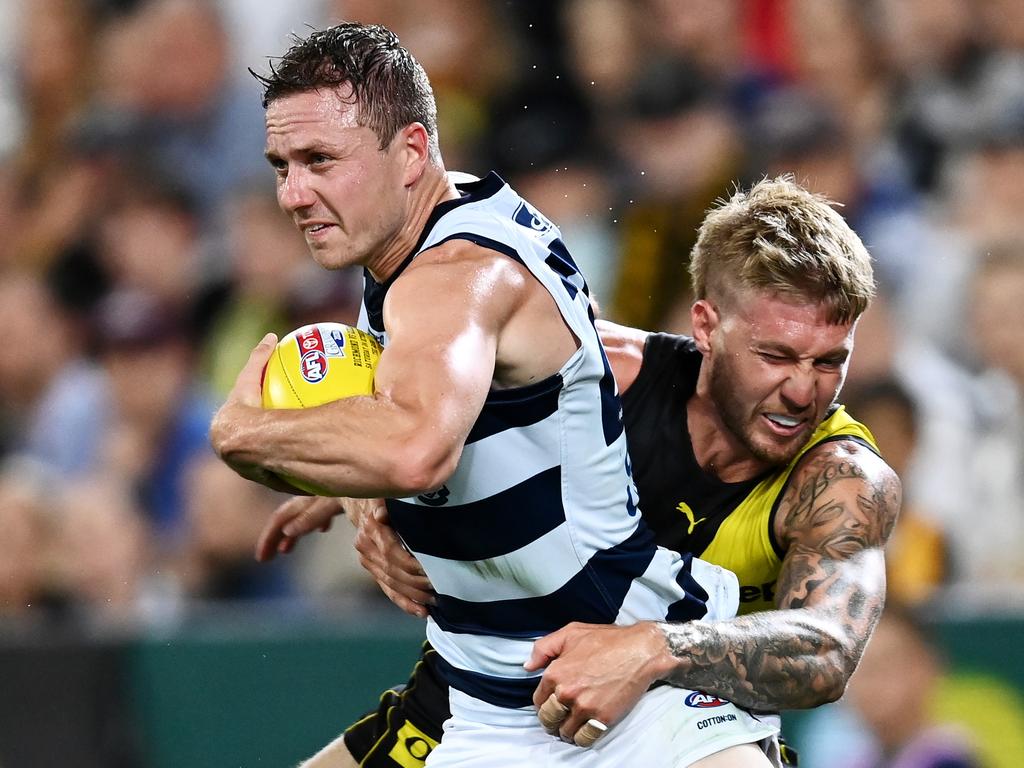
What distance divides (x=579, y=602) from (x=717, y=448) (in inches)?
30.4

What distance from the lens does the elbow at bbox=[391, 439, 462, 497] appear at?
11.7 ft

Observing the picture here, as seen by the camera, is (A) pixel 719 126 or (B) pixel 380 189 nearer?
(B) pixel 380 189

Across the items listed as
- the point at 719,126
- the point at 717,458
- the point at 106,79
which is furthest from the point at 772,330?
the point at 106,79

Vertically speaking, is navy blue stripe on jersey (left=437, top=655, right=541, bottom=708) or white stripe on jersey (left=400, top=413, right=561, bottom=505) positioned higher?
white stripe on jersey (left=400, top=413, right=561, bottom=505)

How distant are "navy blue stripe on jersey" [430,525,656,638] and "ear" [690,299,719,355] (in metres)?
0.67

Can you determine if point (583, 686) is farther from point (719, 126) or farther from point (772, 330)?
point (719, 126)

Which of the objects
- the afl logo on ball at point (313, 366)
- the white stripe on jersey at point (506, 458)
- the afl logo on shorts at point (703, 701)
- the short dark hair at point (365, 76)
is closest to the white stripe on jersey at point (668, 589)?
the afl logo on shorts at point (703, 701)

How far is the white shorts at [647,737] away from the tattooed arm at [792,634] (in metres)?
0.08

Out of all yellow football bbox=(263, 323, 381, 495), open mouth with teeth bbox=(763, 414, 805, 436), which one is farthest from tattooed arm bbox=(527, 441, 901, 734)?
yellow football bbox=(263, 323, 381, 495)

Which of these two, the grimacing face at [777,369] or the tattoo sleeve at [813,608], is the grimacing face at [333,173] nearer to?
the grimacing face at [777,369]

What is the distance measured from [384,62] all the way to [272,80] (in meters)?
0.30

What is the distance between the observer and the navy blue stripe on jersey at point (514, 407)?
3.96 meters

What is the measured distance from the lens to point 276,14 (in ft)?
33.3

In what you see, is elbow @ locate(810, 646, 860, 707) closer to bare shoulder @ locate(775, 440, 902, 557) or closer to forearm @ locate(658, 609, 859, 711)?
forearm @ locate(658, 609, 859, 711)
